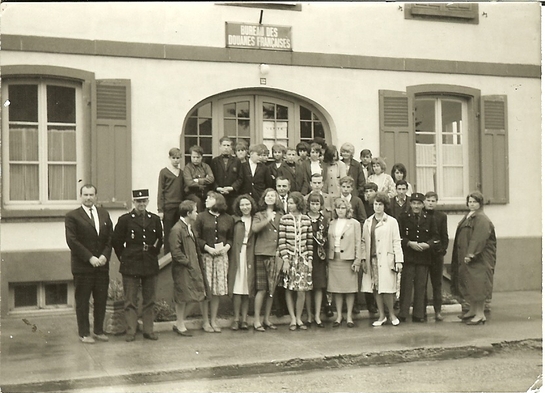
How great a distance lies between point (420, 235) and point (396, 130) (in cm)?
286

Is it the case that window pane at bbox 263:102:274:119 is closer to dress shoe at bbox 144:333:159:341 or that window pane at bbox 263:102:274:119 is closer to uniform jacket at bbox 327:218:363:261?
uniform jacket at bbox 327:218:363:261

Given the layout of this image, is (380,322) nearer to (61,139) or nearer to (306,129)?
(306,129)

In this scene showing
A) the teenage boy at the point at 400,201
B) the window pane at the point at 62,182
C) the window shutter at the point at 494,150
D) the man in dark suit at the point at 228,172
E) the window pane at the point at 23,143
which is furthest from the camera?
the window shutter at the point at 494,150

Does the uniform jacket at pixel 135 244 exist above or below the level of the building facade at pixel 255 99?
below

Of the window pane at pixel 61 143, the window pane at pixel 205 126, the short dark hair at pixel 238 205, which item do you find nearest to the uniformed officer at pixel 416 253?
the short dark hair at pixel 238 205

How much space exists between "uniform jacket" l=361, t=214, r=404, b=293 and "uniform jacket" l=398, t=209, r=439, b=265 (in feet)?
1.13

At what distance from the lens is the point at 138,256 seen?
774cm

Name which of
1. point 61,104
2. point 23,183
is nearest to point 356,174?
point 61,104

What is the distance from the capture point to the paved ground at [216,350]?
6.35 metres

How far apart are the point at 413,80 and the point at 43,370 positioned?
7514 mm

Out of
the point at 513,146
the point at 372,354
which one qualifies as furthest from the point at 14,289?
the point at 513,146

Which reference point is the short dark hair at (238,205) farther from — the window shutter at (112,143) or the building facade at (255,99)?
the window shutter at (112,143)

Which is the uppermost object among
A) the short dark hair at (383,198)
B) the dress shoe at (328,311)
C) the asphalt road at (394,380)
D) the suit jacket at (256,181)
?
the suit jacket at (256,181)

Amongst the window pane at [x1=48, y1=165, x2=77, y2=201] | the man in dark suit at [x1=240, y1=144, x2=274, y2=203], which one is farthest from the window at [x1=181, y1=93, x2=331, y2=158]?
the window pane at [x1=48, y1=165, x2=77, y2=201]
